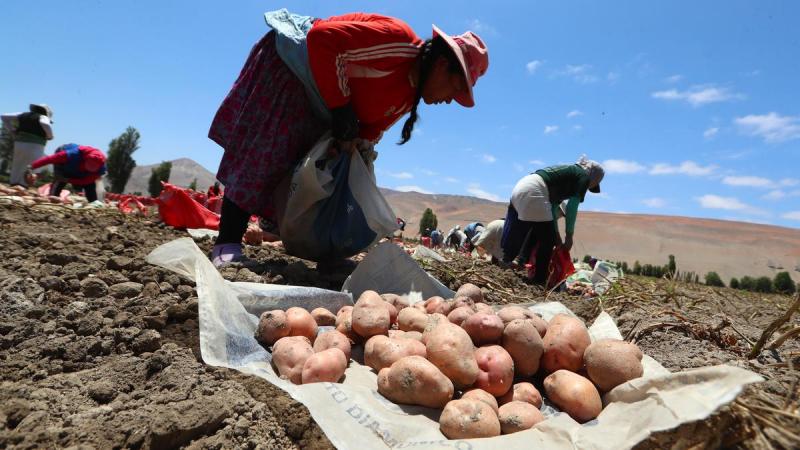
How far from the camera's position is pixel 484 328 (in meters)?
1.53

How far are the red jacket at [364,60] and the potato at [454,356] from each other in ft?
5.42

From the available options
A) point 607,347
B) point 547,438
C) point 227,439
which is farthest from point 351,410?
point 607,347

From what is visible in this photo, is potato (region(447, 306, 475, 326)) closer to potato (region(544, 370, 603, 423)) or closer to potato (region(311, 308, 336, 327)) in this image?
potato (region(544, 370, 603, 423))

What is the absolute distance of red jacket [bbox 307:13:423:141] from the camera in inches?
97.8

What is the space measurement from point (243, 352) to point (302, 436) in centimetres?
42

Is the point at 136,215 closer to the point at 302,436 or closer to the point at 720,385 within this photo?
the point at 302,436

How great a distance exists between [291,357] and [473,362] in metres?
0.57

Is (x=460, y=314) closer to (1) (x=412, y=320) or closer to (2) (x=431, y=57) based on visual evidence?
(1) (x=412, y=320)

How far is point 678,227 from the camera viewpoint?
133ft

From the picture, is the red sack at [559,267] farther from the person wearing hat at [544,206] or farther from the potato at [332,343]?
the potato at [332,343]

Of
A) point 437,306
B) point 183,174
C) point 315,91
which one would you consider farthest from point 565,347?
point 183,174

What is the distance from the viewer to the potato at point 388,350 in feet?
4.85

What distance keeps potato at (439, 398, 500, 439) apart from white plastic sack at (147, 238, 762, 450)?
35 millimetres

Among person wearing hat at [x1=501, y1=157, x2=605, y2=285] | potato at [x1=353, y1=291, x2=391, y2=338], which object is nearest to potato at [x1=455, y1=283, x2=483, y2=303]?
potato at [x1=353, y1=291, x2=391, y2=338]
